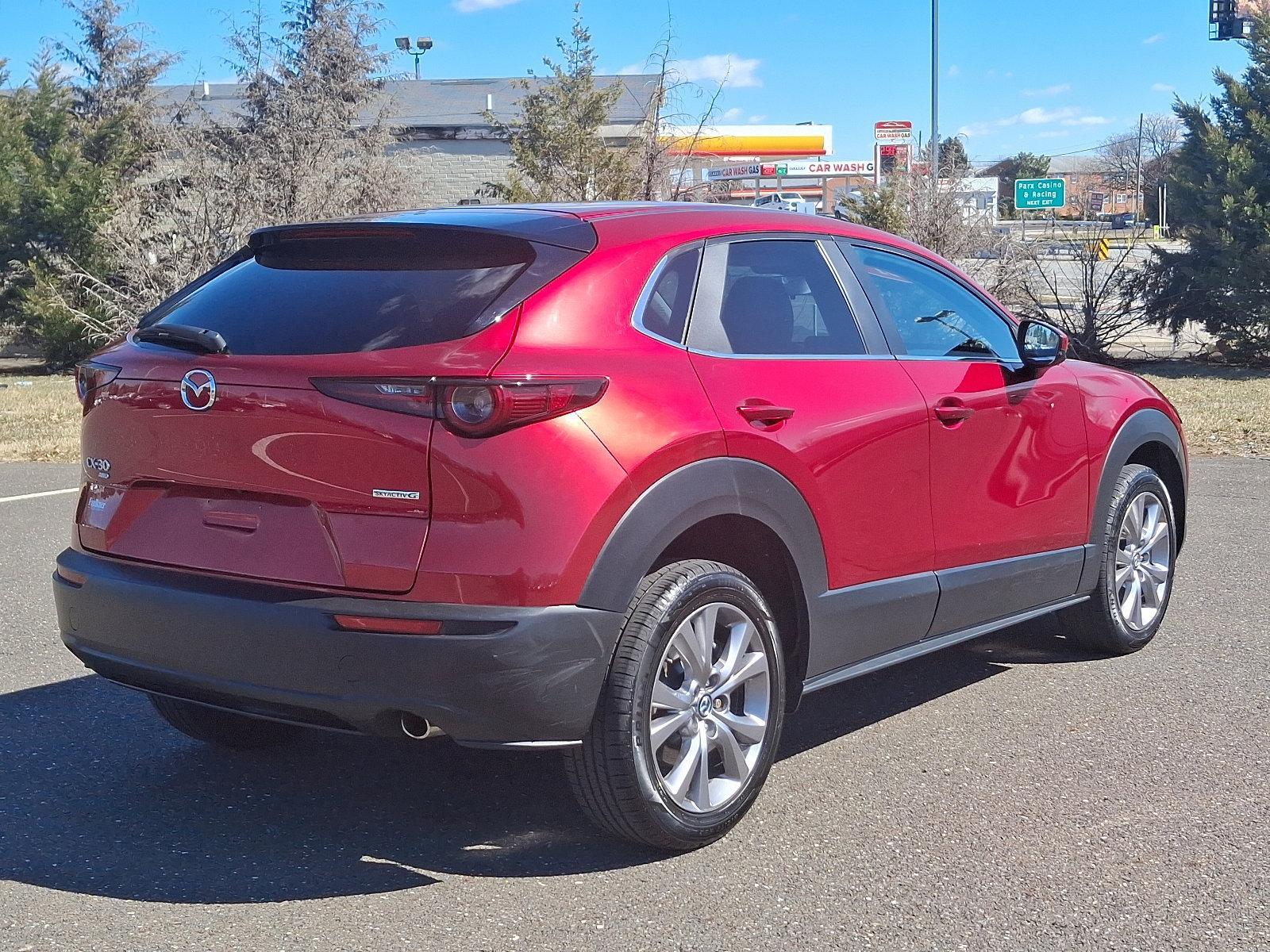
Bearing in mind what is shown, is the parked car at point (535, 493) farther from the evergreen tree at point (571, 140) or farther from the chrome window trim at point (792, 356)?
the evergreen tree at point (571, 140)

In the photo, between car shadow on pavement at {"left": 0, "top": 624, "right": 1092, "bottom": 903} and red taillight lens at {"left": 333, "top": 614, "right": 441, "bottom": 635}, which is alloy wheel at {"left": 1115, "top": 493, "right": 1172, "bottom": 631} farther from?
red taillight lens at {"left": 333, "top": 614, "right": 441, "bottom": 635}

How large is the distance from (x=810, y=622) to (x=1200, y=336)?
19829 millimetres

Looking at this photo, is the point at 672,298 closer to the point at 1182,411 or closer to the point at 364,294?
the point at 364,294

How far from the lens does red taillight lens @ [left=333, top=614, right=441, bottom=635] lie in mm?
3234

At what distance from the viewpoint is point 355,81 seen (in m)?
24.5

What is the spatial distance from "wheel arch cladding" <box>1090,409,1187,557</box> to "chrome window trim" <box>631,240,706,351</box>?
215cm

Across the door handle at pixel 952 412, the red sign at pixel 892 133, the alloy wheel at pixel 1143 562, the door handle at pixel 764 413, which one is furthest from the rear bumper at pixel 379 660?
the red sign at pixel 892 133

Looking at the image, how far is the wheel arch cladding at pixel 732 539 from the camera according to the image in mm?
3418

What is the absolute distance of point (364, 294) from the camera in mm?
3590

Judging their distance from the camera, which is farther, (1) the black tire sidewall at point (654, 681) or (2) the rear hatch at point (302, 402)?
(1) the black tire sidewall at point (654, 681)

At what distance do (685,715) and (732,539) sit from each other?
561 mm

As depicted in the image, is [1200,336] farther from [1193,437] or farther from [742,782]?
[742,782]

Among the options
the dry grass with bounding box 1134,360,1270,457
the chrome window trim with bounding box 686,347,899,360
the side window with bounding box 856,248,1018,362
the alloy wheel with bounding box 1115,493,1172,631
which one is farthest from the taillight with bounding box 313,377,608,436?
the dry grass with bounding box 1134,360,1270,457

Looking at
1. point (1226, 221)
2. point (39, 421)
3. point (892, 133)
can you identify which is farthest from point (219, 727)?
point (892, 133)
